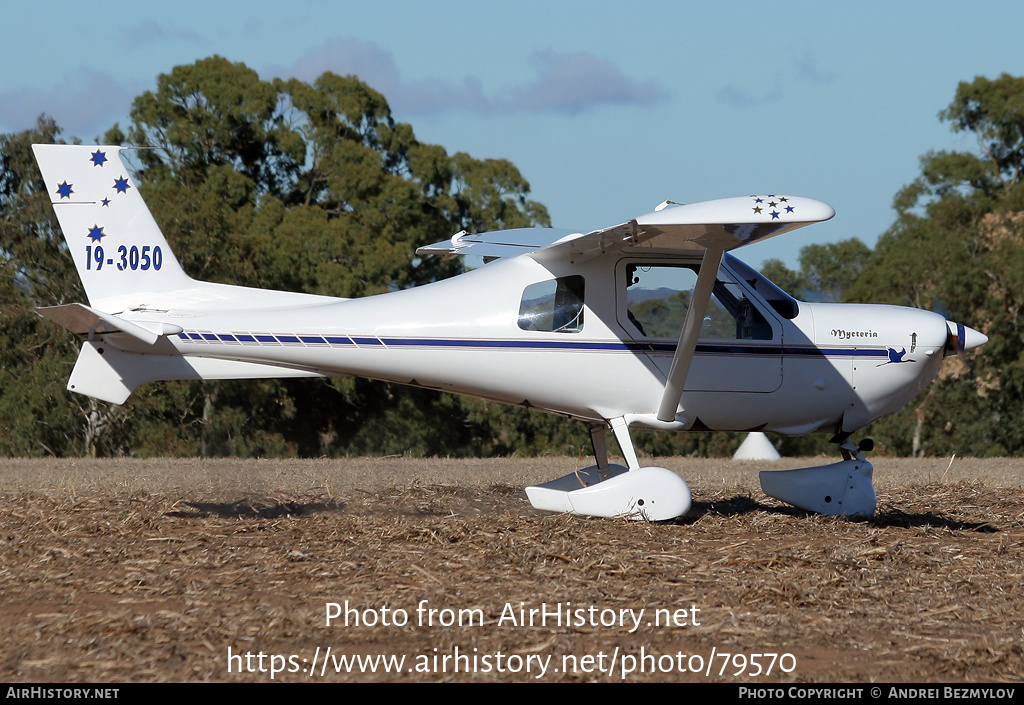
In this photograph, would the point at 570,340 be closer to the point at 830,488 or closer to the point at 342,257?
the point at 830,488

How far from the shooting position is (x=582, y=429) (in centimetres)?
3334

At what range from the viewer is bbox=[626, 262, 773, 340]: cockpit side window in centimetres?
856

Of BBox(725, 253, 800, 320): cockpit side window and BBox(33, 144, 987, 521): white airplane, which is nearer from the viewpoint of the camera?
BBox(33, 144, 987, 521): white airplane

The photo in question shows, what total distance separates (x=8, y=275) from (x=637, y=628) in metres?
25.7

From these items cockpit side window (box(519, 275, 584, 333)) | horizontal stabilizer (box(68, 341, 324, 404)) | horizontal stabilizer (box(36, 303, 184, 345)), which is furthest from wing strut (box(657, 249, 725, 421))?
horizontal stabilizer (box(36, 303, 184, 345))

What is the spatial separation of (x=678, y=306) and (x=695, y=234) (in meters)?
1.32

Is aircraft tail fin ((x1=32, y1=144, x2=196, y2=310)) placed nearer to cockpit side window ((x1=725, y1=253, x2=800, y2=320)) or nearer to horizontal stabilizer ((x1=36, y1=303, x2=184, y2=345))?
horizontal stabilizer ((x1=36, y1=303, x2=184, y2=345))

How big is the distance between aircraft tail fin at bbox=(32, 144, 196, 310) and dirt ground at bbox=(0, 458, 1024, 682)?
6.28ft

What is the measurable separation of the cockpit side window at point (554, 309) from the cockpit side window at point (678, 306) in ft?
1.50

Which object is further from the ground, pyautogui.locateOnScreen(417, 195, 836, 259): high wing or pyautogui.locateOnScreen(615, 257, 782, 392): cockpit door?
pyautogui.locateOnScreen(417, 195, 836, 259): high wing

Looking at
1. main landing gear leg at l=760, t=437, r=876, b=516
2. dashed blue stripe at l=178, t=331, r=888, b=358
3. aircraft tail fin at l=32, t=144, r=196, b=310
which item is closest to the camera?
dashed blue stripe at l=178, t=331, r=888, b=358

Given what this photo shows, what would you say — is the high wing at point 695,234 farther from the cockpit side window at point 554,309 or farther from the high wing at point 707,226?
the cockpit side window at point 554,309

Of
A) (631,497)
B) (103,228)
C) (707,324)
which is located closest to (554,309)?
(707,324)
